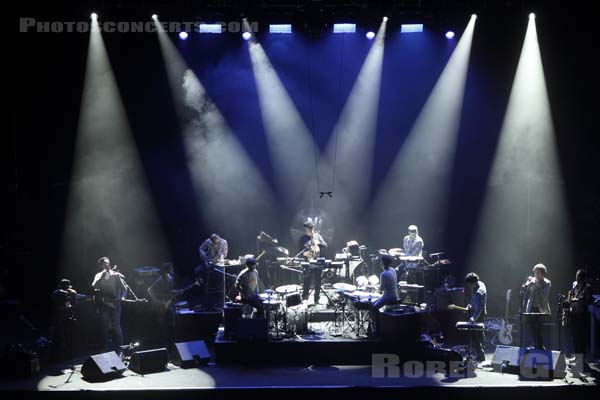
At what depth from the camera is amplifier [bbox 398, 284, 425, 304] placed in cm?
1316

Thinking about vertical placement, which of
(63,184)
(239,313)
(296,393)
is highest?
(63,184)

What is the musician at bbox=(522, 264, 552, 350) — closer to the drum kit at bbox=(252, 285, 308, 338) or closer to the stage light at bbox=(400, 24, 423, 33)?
the drum kit at bbox=(252, 285, 308, 338)

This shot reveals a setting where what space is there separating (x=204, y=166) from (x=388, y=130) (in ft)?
17.4

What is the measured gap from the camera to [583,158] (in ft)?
53.7

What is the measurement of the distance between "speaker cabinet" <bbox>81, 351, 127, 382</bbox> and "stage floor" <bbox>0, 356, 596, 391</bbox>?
119 millimetres

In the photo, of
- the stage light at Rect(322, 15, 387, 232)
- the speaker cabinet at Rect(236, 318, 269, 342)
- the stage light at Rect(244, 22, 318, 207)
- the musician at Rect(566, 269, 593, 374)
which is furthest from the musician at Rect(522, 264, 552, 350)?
the stage light at Rect(244, 22, 318, 207)

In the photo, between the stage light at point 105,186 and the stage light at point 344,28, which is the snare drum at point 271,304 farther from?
the stage light at point 344,28

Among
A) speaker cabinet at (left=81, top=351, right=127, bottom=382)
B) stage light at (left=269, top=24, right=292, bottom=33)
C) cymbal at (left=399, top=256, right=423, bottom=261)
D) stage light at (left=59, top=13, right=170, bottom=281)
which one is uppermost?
stage light at (left=269, top=24, right=292, bottom=33)

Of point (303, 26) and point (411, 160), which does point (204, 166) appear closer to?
point (303, 26)

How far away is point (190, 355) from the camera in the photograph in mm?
11109

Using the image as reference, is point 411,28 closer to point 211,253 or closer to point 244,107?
point 244,107

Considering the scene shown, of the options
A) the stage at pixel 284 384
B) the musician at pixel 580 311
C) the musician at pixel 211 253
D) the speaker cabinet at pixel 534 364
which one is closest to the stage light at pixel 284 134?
the musician at pixel 211 253

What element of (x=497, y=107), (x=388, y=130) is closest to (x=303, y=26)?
(x=388, y=130)

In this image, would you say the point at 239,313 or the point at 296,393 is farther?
the point at 239,313
